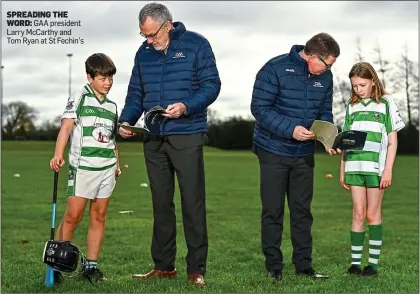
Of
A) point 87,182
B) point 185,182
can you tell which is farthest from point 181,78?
point 87,182

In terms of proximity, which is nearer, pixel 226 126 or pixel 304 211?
pixel 304 211

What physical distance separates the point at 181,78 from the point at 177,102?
0.18 m

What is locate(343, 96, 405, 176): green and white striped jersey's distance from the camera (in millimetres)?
6070

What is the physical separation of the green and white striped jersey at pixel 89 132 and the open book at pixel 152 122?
0.54 feet

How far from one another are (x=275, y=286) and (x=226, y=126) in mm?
32917

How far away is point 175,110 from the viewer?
5.32 meters

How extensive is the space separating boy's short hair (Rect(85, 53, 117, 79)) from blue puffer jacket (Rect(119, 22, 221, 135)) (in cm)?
26

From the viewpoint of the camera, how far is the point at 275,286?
224 inches

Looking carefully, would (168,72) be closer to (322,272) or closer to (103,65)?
(103,65)

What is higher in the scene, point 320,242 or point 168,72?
point 168,72

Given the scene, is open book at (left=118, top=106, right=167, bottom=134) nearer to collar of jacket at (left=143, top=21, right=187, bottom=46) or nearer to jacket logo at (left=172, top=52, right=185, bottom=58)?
jacket logo at (left=172, top=52, right=185, bottom=58)

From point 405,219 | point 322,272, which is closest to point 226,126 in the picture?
point 405,219

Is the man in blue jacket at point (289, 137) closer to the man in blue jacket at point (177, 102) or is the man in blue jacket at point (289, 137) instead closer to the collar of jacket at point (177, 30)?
the man in blue jacket at point (177, 102)

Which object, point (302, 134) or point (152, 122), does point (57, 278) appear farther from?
point (302, 134)
